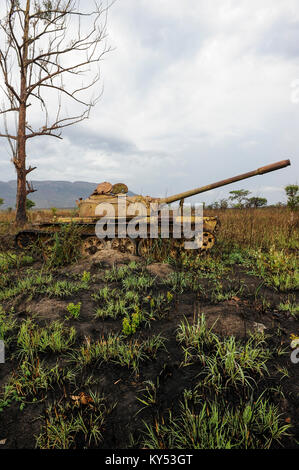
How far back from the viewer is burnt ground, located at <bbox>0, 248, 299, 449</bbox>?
1992 mm

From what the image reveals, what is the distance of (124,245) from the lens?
7.70 meters

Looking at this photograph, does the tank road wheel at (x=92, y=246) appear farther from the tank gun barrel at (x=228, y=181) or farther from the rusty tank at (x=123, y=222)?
the tank gun barrel at (x=228, y=181)

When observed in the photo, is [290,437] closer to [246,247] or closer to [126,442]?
[126,442]

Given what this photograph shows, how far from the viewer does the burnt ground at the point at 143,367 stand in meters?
1.99

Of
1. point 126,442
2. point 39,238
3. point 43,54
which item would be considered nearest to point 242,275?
point 126,442

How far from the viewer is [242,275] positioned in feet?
19.2

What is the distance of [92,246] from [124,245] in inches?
41.1

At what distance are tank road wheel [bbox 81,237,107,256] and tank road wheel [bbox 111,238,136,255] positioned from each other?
356 mm

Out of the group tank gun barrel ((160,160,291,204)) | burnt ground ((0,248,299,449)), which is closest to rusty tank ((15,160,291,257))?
tank gun barrel ((160,160,291,204))

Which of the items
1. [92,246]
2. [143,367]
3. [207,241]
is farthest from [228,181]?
[143,367]

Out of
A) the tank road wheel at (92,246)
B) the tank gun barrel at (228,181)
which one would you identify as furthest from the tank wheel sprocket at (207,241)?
the tank road wheel at (92,246)

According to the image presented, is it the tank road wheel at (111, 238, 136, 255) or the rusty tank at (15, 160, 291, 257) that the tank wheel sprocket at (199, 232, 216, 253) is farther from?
the tank road wheel at (111, 238, 136, 255)

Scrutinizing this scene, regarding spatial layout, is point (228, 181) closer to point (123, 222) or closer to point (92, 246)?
point (123, 222)
